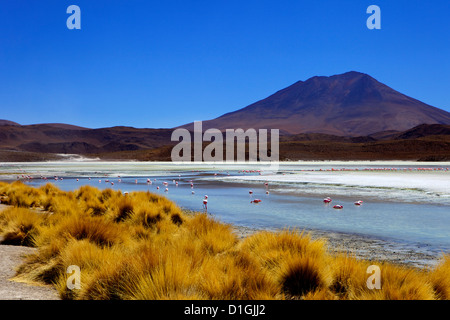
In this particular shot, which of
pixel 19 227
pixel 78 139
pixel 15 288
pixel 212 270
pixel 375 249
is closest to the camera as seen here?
pixel 212 270

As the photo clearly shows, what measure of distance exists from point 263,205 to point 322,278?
7904mm

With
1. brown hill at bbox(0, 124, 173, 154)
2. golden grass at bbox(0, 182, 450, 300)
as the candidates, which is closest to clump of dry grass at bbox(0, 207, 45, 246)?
golden grass at bbox(0, 182, 450, 300)

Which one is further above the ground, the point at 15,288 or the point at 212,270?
the point at 212,270

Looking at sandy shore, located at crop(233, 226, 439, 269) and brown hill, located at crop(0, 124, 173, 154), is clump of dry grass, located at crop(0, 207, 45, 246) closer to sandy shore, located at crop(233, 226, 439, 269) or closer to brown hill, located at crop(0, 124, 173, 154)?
sandy shore, located at crop(233, 226, 439, 269)

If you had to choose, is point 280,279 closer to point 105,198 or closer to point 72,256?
point 72,256

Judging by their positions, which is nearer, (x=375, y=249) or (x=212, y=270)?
(x=212, y=270)

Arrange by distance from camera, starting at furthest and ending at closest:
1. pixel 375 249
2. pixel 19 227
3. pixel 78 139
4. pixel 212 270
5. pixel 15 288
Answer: pixel 78 139
pixel 19 227
pixel 375 249
pixel 15 288
pixel 212 270

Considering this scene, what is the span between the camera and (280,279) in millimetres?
4488

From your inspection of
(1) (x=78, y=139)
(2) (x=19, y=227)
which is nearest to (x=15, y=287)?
(2) (x=19, y=227)

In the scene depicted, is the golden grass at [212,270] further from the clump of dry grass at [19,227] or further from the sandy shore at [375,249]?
the sandy shore at [375,249]

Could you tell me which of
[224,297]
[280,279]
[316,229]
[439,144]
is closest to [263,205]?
[316,229]

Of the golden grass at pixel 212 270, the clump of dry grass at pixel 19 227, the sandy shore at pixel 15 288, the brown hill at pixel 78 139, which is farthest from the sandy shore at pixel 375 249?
the brown hill at pixel 78 139

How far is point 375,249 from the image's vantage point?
6.45 m

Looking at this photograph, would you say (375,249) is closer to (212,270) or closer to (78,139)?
(212,270)
